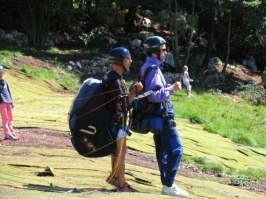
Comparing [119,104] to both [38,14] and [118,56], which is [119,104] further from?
[38,14]

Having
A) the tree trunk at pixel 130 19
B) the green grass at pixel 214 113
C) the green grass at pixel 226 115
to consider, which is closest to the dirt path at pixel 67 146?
the green grass at pixel 214 113

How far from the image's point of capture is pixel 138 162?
30.3 ft

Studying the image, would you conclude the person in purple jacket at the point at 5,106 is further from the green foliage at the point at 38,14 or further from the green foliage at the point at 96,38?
the green foliage at the point at 96,38

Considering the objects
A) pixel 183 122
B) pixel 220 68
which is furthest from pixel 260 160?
pixel 220 68

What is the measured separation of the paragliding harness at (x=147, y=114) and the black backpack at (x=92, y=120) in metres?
0.35

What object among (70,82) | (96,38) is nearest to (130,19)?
(96,38)

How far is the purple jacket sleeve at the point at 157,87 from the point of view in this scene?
5.91m

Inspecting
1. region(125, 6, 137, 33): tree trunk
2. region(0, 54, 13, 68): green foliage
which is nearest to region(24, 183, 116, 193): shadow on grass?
region(0, 54, 13, 68): green foliage

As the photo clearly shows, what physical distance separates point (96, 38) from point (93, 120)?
2071 cm

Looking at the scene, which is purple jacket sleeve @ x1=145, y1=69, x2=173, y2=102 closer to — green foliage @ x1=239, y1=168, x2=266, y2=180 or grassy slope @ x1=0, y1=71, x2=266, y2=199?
grassy slope @ x1=0, y1=71, x2=266, y2=199

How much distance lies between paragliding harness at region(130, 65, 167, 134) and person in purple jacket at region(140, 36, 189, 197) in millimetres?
37

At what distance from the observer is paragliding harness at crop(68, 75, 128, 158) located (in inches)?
227

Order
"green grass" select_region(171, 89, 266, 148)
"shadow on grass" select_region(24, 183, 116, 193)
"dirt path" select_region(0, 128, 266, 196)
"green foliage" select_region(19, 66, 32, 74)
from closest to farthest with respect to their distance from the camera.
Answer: "shadow on grass" select_region(24, 183, 116, 193) → "dirt path" select_region(0, 128, 266, 196) → "green grass" select_region(171, 89, 266, 148) → "green foliage" select_region(19, 66, 32, 74)

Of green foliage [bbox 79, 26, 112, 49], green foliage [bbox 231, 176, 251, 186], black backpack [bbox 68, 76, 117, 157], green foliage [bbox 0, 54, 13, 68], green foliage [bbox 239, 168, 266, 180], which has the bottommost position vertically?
green foliage [bbox 239, 168, 266, 180]
